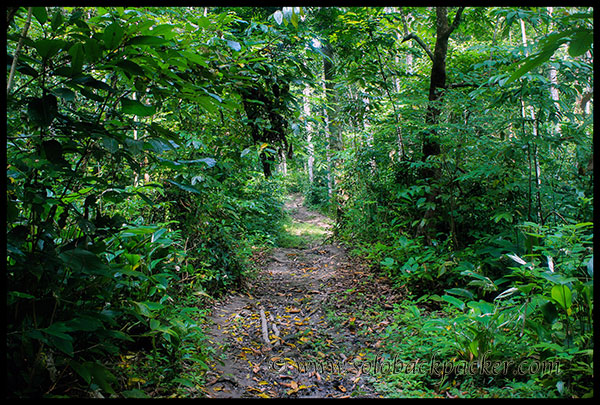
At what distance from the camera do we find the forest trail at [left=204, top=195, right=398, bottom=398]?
2.53 m

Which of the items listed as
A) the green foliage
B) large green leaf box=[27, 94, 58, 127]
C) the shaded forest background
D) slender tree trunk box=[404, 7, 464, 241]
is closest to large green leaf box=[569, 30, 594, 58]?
the shaded forest background

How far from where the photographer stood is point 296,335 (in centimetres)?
346

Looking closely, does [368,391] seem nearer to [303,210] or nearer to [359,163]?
[359,163]

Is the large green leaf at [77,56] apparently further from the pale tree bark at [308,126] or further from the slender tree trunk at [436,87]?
the slender tree trunk at [436,87]

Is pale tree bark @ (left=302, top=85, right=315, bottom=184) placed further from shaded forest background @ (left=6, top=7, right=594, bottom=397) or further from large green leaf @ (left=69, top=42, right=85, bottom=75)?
large green leaf @ (left=69, top=42, right=85, bottom=75)

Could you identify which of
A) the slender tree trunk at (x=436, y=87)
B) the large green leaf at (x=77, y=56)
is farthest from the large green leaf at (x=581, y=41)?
the slender tree trunk at (x=436, y=87)

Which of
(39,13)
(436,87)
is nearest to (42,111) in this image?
(39,13)

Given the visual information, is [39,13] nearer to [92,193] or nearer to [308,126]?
[92,193]

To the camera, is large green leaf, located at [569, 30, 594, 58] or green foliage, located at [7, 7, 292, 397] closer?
large green leaf, located at [569, 30, 594, 58]

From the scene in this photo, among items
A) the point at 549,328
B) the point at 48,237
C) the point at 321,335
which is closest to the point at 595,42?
the point at 549,328

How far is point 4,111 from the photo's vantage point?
3.75ft

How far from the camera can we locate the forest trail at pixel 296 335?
2533mm

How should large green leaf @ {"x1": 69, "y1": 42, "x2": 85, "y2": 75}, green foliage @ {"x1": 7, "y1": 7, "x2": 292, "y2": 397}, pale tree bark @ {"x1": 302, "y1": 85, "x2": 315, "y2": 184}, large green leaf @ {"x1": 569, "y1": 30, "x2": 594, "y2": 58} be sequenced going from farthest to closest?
pale tree bark @ {"x1": 302, "y1": 85, "x2": 315, "y2": 184} → green foliage @ {"x1": 7, "y1": 7, "x2": 292, "y2": 397} → large green leaf @ {"x1": 69, "y1": 42, "x2": 85, "y2": 75} → large green leaf @ {"x1": 569, "y1": 30, "x2": 594, "y2": 58}

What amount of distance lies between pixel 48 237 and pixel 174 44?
1.15 m
